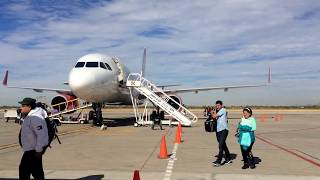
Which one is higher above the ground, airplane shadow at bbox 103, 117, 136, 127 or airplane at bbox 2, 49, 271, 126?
airplane at bbox 2, 49, 271, 126

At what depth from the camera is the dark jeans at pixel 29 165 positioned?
24.5 ft

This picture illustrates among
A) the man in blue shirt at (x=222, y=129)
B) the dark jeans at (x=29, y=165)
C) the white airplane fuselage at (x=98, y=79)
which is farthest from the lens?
the white airplane fuselage at (x=98, y=79)

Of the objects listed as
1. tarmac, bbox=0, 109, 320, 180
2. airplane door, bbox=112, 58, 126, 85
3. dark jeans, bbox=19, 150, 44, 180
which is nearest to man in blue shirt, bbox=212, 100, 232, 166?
tarmac, bbox=0, 109, 320, 180

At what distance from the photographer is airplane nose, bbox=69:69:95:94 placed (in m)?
25.0

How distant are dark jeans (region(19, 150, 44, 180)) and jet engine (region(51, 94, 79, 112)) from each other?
2575 centimetres

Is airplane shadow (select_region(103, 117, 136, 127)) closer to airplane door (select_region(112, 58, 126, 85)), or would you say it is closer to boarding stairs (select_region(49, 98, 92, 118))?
boarding stairs (select_region(49, 98, 92, 118))

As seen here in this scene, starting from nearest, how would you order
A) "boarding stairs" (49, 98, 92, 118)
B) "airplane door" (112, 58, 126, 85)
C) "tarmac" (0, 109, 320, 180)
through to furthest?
1. "tarmac" (0, 109, 320, 180)
2. "airplane door" (112, 58, 126, 85)
3. "boarding stairs" (49, 98, 92, 118)

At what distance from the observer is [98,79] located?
25781 mm

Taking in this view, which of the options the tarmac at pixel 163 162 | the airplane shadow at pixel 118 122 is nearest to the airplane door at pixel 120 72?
the airplane shadow at pixel 118 122

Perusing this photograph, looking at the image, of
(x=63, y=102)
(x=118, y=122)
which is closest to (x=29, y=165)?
(x=63, y=102)

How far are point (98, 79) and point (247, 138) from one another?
51.9ft

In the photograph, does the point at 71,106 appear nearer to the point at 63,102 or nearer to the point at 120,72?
the point at 63,102

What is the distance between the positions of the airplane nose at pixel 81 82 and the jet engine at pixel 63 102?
7.85 m

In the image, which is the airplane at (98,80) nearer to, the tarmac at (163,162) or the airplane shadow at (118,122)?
the airplane shadow at (118,122)
